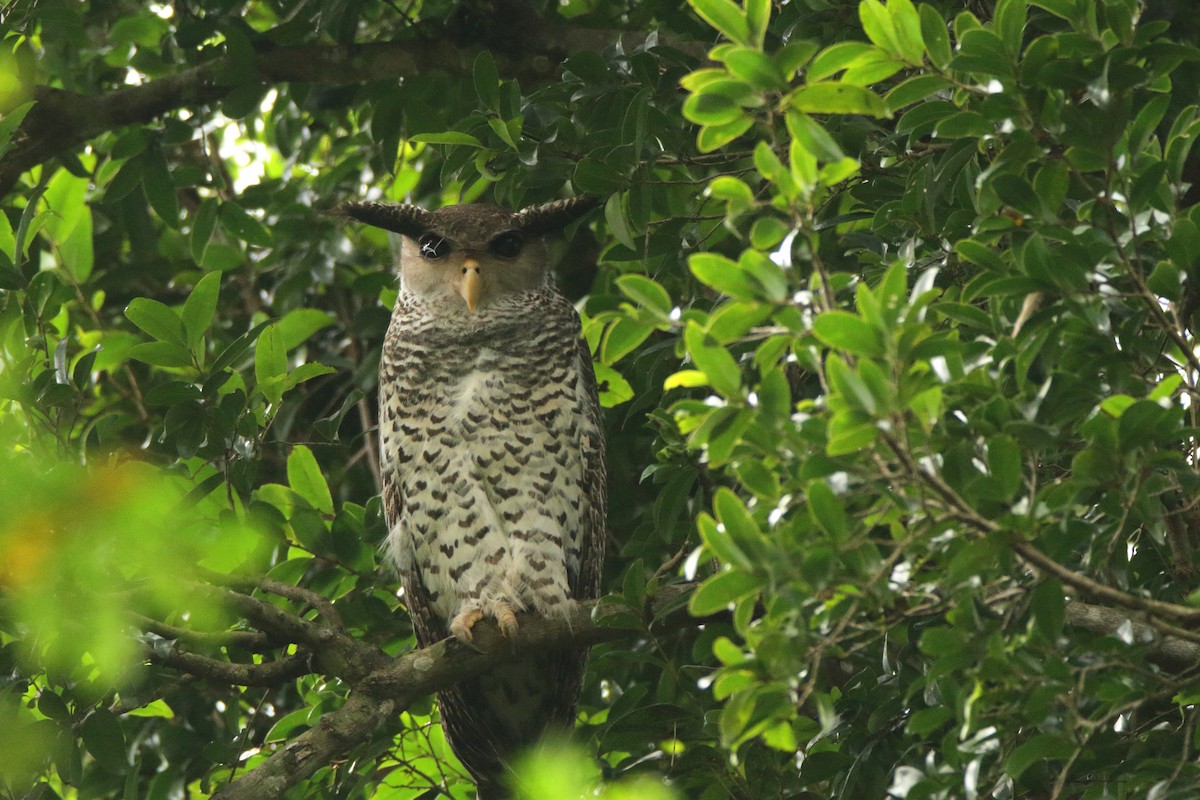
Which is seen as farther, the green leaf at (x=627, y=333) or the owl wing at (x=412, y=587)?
the owl wing at (x=412, y=587)

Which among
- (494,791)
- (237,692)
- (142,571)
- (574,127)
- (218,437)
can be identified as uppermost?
(574,127)

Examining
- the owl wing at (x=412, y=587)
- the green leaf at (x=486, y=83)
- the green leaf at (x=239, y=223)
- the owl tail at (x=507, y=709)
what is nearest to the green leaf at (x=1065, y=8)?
the green leaf at (x=486, y=83)

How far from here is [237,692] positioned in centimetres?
381

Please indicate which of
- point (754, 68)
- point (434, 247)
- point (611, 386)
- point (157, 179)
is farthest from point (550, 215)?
point (754, 68)

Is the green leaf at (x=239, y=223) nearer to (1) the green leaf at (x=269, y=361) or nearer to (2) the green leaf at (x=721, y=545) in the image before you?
(1) the green leaf at (x=269, y=361)

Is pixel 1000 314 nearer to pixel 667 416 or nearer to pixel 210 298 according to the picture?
pixel 667 416

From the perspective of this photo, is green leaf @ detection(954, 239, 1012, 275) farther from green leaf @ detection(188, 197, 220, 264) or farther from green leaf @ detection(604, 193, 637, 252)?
green leaf @ detection(188, 197, 220, 264)

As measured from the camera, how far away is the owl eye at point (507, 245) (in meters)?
4.42

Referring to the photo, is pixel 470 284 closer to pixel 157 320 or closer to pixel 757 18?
pixel 157 320

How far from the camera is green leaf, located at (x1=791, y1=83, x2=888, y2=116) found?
2000mm

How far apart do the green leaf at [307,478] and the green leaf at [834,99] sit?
185cm

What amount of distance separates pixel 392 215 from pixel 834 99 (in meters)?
2.64

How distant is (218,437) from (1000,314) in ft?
5.79

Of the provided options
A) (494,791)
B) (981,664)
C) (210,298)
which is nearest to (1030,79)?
(981,664)
